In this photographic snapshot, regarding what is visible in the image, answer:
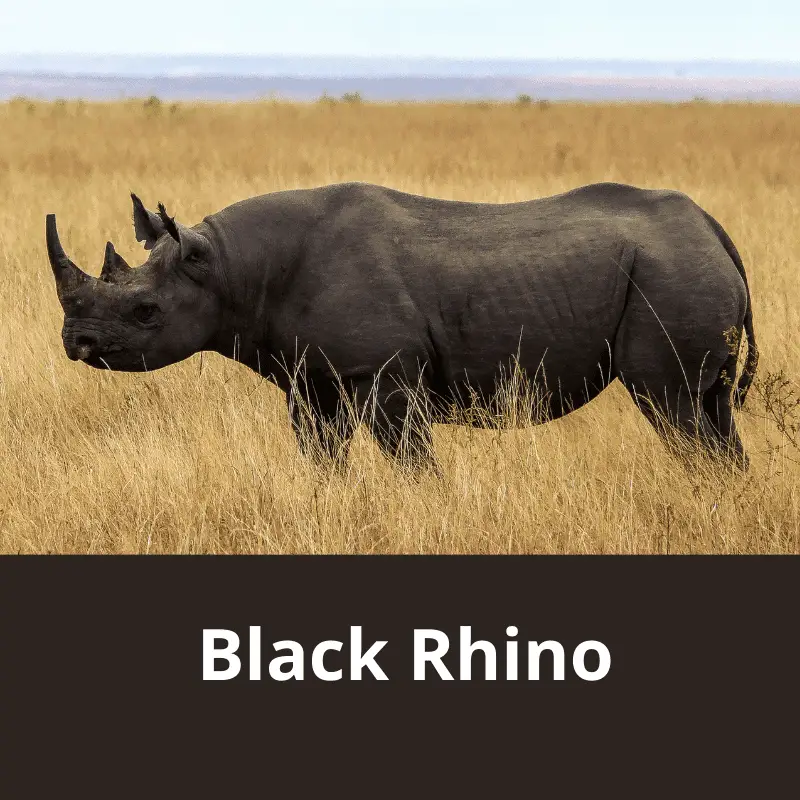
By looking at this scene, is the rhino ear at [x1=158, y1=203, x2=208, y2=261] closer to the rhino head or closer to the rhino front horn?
the rhino head

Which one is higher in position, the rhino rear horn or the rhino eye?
the rhino rear horn

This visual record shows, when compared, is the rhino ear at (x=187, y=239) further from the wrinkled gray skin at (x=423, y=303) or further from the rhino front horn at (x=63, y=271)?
the rhino front horn at (x=63, y=271)

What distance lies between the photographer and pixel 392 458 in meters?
5.03

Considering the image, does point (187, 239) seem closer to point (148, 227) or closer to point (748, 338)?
point (148, 227)

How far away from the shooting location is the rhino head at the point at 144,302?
191 inches

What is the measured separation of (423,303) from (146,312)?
1113 mm

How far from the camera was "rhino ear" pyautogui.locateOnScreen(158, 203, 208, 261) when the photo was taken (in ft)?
15.9

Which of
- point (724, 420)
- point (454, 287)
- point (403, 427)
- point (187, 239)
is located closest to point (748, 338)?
point (724, 420)

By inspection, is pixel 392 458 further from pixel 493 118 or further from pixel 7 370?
pixel 493 118

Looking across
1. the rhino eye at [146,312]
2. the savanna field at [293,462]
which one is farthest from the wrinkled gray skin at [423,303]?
the savanna field at [293,462]

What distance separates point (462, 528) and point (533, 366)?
1030 mm

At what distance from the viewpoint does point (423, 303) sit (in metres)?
5.04

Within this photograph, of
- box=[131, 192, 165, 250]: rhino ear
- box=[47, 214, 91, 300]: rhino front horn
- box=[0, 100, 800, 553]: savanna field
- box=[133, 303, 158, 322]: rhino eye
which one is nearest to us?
box=[0, 100, 800, 553]: savanna field

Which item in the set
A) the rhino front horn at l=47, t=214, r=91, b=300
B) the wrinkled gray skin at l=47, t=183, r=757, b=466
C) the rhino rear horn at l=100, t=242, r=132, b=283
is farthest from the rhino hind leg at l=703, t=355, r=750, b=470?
the rhino front horn at l=47, t=214, r=91, b=300
